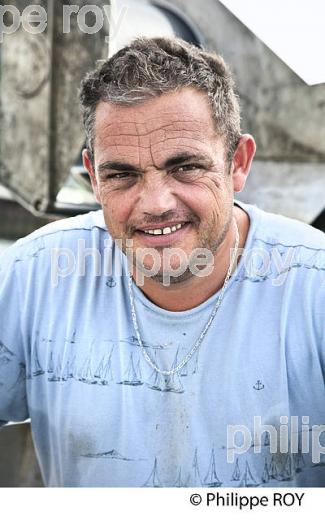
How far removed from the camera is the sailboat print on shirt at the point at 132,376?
1275 millimetres

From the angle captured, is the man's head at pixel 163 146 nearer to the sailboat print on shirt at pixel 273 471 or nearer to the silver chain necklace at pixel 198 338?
the silver chain necklace at pixel 198 338

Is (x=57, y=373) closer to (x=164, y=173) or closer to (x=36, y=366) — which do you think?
(x=36, y=366)

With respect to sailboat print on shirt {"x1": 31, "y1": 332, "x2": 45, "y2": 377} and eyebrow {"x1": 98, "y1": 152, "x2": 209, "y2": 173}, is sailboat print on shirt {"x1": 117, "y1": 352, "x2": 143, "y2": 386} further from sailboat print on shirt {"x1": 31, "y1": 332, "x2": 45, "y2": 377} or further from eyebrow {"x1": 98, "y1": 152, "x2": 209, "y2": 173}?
eyebrow {"x1": 98, "y1": 152, "x2": 209, "y2": 173}

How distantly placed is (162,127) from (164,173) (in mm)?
91

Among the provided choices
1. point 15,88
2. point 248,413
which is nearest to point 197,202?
point 248,413

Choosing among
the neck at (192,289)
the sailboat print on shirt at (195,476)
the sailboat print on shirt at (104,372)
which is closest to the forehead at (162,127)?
the neck at (192,289)

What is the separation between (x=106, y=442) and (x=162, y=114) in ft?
2.24

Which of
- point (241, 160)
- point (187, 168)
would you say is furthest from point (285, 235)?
point (187, 168)

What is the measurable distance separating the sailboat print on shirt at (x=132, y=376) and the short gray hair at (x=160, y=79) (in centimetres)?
48

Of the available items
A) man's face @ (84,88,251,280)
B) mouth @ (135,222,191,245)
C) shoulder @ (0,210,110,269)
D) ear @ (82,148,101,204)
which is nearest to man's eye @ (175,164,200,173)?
man's face @ (84,88,251,280)

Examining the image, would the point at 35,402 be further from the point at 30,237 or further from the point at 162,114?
the point at 162,114

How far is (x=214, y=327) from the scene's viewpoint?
1.28 meters

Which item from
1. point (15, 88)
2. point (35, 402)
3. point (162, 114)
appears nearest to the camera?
point (162, 114)
